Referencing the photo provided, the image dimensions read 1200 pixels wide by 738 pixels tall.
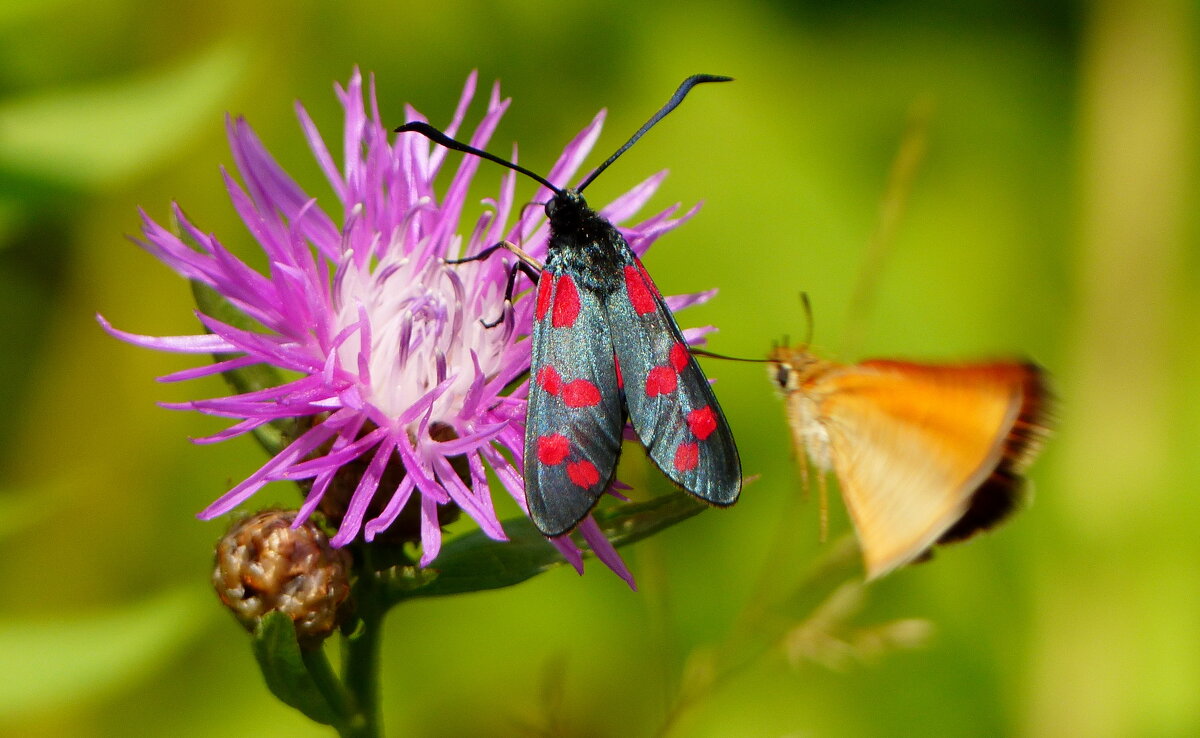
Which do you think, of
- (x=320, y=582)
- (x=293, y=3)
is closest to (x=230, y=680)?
(x=320, y=582)

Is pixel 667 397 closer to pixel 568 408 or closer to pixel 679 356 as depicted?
pixel 679 356

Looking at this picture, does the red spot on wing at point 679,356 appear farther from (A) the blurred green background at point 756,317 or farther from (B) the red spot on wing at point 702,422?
(A) the blurred green background at point 756,317

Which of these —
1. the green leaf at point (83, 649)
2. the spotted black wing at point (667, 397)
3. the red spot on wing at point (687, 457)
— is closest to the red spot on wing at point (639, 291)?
the spotted black wing at point (667, 397)

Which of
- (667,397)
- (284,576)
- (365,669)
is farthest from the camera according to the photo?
(667,397)

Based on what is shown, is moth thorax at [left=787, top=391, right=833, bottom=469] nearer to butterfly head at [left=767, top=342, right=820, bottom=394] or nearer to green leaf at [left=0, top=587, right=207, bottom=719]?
butterfly head at [left=767, top=342, right=820, bottom=394]

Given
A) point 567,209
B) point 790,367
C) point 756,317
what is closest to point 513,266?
point 567,209

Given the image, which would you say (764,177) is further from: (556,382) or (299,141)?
(556,382)
